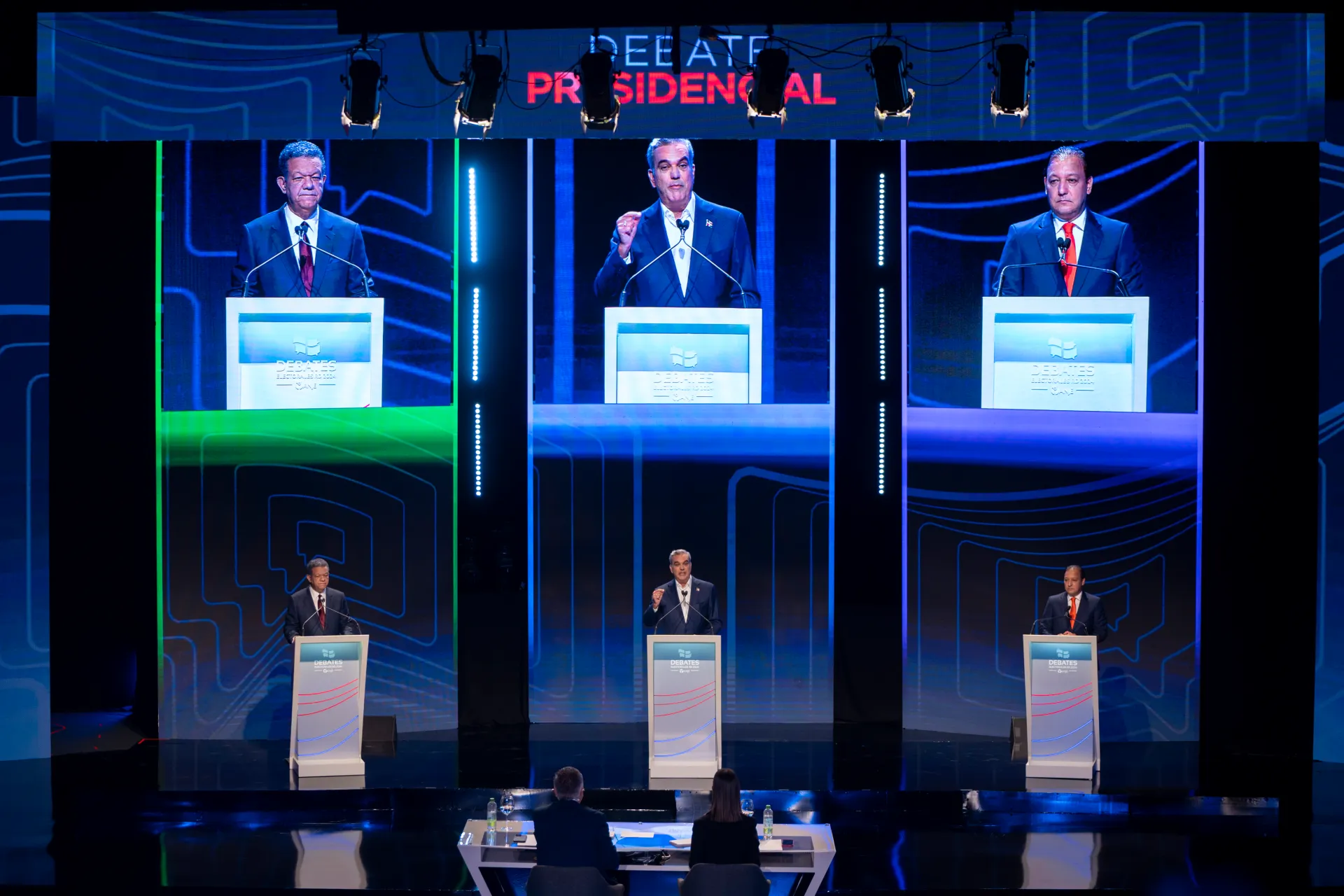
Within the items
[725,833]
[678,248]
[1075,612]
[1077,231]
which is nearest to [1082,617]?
[1075,612]

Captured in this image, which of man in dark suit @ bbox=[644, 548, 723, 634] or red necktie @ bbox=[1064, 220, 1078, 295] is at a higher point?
red necktie @ bbox=[1064, 220, 1078, 295]

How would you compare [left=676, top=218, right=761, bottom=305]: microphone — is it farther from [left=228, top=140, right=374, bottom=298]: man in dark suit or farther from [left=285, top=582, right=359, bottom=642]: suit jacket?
[left=285, top=582, right=359, bottom=642]: suit jacket

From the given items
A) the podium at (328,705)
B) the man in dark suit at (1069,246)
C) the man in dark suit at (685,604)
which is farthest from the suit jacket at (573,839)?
the man in dark suit at (1069,246)

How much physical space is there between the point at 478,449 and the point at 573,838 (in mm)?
4782

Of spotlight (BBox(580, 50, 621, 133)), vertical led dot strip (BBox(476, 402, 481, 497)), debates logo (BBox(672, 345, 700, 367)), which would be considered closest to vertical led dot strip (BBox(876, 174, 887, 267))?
debates logo (BBox(672, 345, 700, 367))

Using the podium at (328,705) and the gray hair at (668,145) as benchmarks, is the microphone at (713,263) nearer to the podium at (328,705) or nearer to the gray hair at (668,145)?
the gray hair at (668,145)

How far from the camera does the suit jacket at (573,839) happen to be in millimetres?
5152

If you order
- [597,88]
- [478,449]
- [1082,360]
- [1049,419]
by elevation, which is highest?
[597,88]

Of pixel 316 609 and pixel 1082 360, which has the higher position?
pixel 1082 360

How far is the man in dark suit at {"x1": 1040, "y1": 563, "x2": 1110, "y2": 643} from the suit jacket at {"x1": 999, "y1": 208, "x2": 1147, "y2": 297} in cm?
202

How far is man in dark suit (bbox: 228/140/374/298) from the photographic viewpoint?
9555 mm

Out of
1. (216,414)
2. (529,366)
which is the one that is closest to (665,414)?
(529,366)

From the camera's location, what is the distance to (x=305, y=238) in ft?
31.5

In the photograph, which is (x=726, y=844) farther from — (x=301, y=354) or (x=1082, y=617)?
(x=301, y=354)
